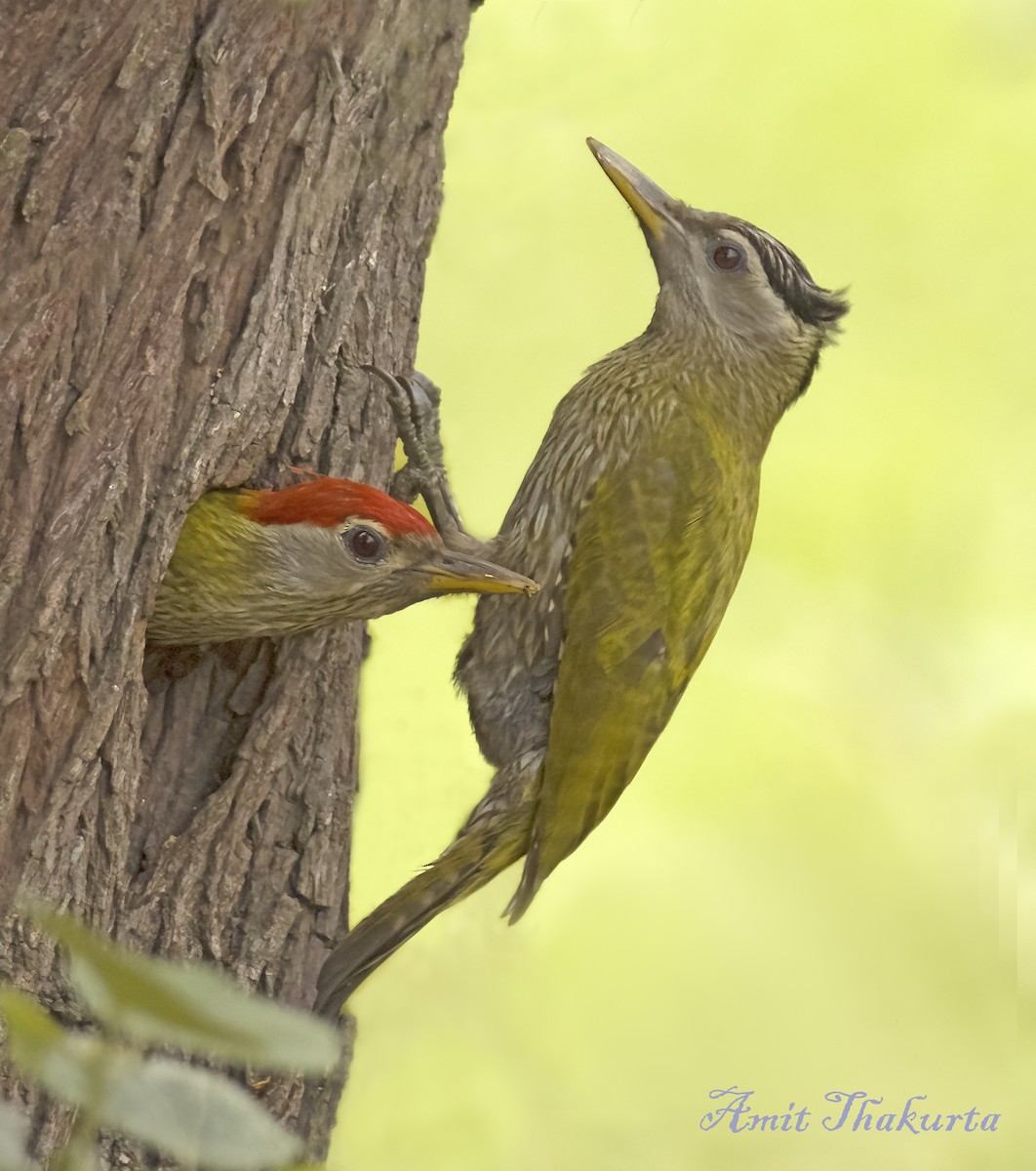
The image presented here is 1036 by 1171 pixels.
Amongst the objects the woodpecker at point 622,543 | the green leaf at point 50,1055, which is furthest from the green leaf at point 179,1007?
the woodpecker at point 622,543

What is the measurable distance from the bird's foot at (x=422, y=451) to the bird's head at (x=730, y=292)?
422mm

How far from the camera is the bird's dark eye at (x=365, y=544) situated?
1.67m

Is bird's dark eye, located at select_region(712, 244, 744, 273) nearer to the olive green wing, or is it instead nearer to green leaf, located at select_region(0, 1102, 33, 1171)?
the olive green wing

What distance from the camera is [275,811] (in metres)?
1.72

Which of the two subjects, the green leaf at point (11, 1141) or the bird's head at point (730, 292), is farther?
the bird's head at point (730, 292)

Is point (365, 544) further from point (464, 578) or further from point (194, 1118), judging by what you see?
point (194, 1118)

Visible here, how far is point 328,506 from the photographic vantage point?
5.34 ft

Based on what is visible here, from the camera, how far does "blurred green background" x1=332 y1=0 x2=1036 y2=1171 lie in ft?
7.80

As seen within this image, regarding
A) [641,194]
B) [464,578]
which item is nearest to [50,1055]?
[464,578]

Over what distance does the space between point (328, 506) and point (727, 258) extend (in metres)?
0.87

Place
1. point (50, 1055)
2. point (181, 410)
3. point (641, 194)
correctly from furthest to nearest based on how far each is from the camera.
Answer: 1. point (641, 194)
2. point (181, 410)
3. point (50, 1055)

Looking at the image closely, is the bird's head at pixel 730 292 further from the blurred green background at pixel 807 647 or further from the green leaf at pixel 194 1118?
the green leaf at pixel 194 1118

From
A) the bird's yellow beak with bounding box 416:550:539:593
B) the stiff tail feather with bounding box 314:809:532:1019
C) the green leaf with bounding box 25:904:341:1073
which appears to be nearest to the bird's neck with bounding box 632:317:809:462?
the bird's yellow beak with bounding box 416:550:539:593

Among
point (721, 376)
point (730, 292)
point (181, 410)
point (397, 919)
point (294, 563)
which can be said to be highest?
point (730, 292)
